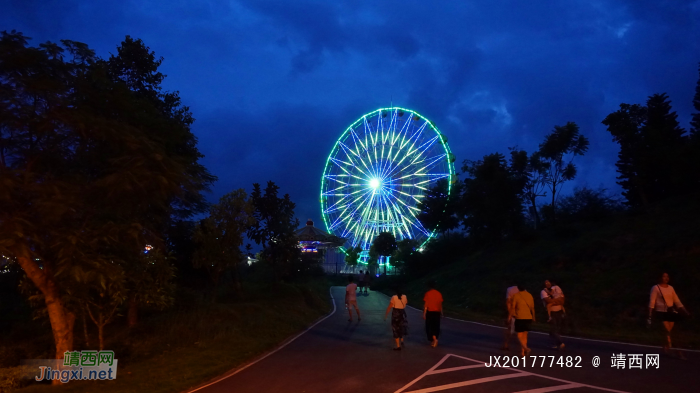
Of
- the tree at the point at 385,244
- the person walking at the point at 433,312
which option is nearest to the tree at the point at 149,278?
the person walking at the point at 433,312

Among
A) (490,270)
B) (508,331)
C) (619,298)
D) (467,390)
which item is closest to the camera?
(467,390)

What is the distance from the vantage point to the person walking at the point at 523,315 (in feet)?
35.3

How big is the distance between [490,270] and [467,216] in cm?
1788

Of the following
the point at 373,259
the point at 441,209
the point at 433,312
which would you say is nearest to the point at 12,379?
the point at 433,312

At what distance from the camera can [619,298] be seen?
1956cm

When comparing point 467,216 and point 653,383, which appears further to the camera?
point 467,216

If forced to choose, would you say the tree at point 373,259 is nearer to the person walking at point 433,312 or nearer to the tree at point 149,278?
the tree at point 149,278

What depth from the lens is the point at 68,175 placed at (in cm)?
1035

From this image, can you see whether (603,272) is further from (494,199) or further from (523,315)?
(494,199)

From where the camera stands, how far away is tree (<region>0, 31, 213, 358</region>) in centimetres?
936

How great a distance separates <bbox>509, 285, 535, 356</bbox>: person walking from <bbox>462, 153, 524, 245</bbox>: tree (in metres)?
32.9

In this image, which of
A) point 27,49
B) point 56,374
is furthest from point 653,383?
point 27,49

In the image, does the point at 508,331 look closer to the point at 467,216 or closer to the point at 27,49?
the point at 27,49

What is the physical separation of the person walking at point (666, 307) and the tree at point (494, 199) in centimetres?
3243
